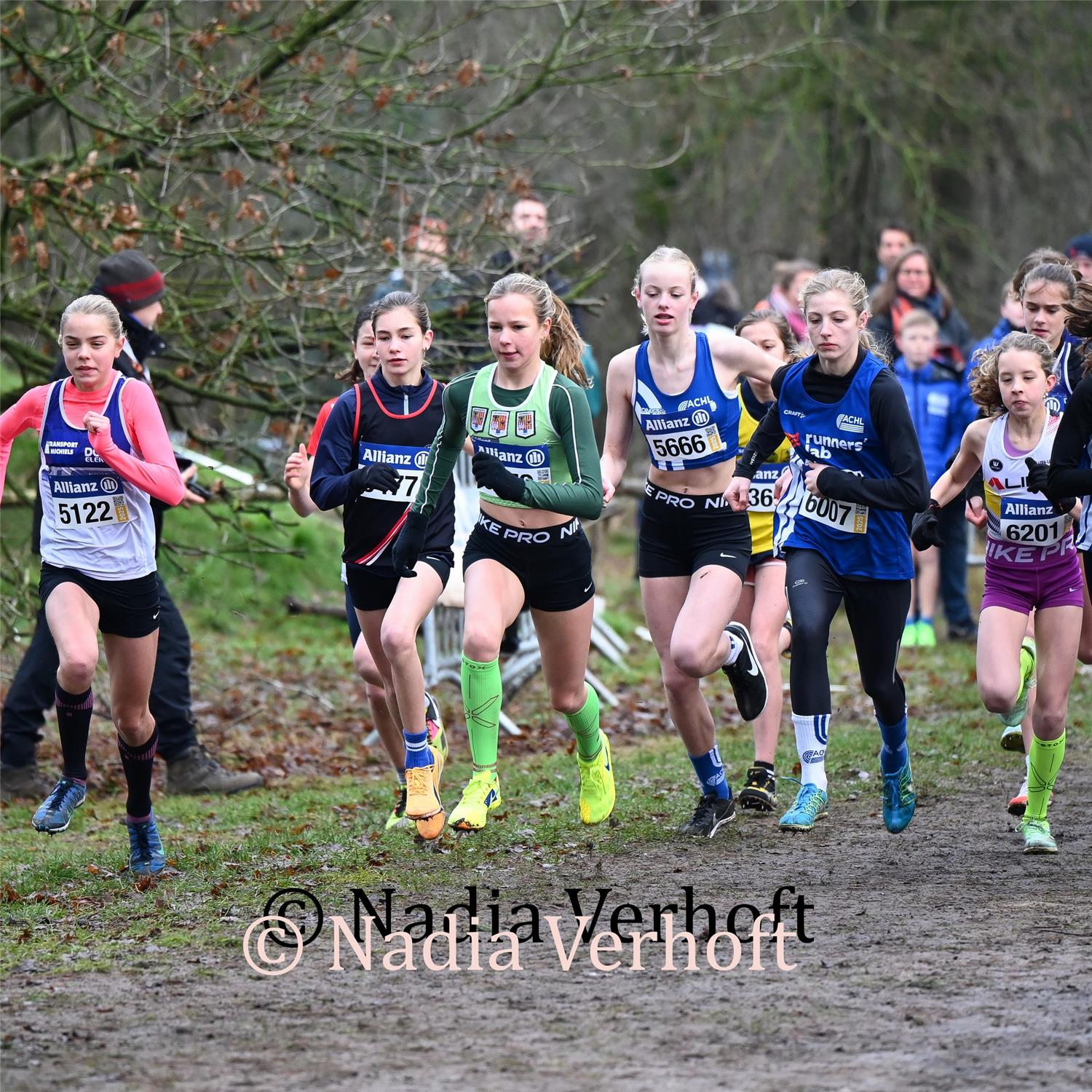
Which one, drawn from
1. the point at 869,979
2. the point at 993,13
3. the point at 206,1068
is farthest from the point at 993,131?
the point at 206,1068

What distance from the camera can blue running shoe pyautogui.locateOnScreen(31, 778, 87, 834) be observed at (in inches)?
256

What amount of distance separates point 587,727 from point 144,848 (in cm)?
186

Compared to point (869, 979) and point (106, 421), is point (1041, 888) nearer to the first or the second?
point (869, 979)

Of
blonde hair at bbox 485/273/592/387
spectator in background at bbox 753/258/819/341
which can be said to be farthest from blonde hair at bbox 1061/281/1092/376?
spectator in background at bbox 753/258/819/341

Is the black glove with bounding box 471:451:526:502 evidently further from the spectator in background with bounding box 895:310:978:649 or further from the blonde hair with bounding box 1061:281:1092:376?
the spectator in background with bounding box 895:310:978:649

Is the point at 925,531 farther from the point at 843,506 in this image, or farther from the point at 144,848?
the point at 144,848

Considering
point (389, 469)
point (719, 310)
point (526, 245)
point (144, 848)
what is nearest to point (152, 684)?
point (144, 848)

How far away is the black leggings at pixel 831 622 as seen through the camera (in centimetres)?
646

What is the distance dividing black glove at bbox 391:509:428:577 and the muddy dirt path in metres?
1.32

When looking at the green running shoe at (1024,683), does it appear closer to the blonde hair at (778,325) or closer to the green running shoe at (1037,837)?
the green running shoe at (1037,837)

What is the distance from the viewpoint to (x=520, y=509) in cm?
653

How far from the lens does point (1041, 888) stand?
5.90 m

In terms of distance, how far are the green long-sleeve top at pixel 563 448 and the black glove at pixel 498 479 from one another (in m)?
0.04

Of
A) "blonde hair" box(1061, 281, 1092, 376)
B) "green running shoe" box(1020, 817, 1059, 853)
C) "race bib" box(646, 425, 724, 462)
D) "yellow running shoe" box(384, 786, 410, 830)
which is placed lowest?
"green running shoe" box(1020, 817, 1059, 853)
